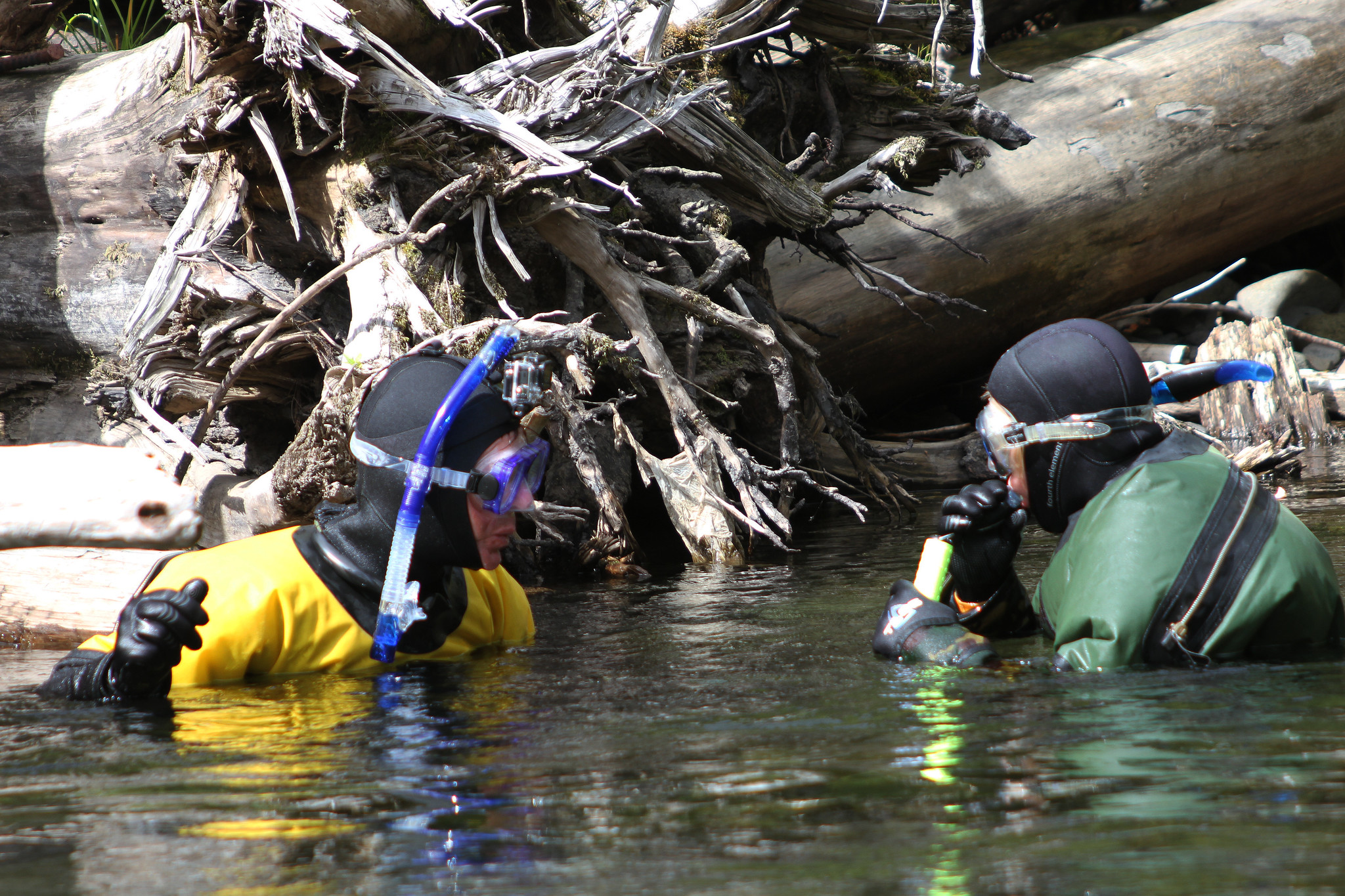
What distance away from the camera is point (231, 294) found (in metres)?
5.83

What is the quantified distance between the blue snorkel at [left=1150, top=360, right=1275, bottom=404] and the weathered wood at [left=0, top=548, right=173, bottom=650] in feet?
11.9

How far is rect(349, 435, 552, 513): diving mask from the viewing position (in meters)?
3.41

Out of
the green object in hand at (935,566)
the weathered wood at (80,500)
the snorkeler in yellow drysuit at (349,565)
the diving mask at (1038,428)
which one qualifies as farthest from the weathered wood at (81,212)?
the diving mask at (1038,428)

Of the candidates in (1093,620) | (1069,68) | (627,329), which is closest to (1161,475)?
(1093,620)

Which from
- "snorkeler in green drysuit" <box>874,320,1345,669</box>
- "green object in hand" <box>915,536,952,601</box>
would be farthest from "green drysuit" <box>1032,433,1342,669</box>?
"green object in hand" <box>915,536,952,601</box>

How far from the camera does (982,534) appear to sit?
391 centimetres

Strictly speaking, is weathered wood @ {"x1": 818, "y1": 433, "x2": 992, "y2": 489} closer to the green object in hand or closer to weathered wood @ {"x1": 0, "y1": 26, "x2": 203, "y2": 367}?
the green object in hand

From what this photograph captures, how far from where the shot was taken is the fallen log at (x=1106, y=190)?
8.88 meters

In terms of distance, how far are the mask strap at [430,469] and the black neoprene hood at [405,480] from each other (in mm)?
17

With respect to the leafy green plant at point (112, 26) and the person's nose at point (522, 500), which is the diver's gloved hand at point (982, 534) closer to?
the person's nose at point (522, 500)

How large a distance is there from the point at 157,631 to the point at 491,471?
1032 mm

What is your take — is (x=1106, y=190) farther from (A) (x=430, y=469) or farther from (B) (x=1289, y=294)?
(A) (x=430, y=469)

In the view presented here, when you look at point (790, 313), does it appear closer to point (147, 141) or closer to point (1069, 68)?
point (1069, 68)

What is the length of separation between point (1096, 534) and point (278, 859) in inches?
91.1
